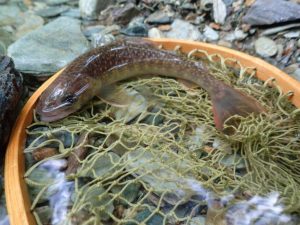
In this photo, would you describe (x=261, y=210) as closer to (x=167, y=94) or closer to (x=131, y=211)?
(x=131, y=211)

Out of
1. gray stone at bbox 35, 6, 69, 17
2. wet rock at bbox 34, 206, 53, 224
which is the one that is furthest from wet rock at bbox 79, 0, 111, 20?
wet rock at bbox 34, 206, 53, 224

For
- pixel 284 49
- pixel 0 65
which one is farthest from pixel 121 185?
pixel 284 49

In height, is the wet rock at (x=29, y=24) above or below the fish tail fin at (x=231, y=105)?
below

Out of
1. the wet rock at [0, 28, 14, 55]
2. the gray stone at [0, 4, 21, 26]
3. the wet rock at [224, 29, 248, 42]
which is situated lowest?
the wet rock at [0, 28, 14, 55]

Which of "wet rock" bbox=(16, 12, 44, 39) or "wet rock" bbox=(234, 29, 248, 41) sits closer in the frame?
"wet rock" bbox=(234, 29, 248, 41)

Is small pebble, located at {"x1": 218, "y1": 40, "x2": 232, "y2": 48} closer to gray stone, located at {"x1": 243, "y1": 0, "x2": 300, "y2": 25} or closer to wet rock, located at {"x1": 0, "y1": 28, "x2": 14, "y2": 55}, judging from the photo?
gray stone, located at {"x1": 243, "y1": 0, "x2": 300, "y2": 25}

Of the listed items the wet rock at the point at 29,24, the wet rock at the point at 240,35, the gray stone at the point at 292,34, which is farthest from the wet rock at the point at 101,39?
the gray stone at the point at 292,34

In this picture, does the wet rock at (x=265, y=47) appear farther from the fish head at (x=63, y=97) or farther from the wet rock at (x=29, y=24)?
the wet rock at (x=29, y=24)
